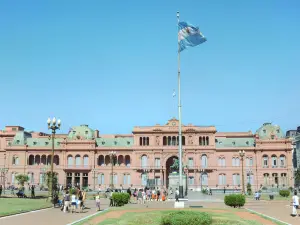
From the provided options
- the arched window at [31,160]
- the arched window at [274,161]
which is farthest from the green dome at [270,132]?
the arched window at [31,160]

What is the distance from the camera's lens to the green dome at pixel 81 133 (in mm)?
103000

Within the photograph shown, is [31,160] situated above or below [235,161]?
above

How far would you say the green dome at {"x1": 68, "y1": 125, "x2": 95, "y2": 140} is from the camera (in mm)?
103000

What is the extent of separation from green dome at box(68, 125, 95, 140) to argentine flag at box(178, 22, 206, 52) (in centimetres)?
6917

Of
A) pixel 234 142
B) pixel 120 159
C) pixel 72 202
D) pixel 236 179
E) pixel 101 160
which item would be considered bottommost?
pixel 236 179

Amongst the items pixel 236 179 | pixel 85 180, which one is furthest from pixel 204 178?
pixel 85 180

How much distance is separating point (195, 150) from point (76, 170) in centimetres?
3035

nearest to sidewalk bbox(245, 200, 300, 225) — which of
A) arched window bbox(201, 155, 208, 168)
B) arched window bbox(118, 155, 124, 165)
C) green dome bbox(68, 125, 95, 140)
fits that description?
arched window bbox(201, 155, 208, 168)

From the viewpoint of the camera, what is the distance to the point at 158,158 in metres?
98.2

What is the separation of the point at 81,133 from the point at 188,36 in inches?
2808

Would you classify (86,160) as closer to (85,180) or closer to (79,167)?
(79,167)

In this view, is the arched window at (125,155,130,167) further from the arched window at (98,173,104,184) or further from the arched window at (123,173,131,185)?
the arched window at (98,173,104,184)

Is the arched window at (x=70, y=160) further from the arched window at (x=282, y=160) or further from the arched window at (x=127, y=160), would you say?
the arched window at (x=282, y=160)

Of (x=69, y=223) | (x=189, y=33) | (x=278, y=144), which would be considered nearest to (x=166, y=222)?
(x=69, y=223)
